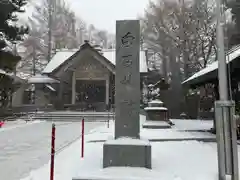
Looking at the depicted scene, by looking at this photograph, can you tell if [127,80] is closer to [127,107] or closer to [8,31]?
[127,107]

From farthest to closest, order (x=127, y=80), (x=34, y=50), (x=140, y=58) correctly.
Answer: (x=34, y=50) → (x=140, y=58) → (x=127, y=80)

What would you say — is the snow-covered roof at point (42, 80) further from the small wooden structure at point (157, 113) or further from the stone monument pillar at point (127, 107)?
the stone monument pillar at point (127, 107)

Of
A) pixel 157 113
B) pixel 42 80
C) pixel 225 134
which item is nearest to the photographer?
pixel 225 134

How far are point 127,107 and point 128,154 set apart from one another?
40.1 inches

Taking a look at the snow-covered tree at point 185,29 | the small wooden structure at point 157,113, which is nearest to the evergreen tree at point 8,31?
the small wooden structure at point 157,113

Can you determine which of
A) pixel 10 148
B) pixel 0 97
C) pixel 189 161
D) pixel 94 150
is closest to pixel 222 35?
pixel 189 161

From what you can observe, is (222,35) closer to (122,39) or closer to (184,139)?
(122,39)

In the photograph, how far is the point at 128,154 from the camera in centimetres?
497

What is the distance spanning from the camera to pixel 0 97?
2233 cm

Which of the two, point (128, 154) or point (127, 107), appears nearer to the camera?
point (128, 154)

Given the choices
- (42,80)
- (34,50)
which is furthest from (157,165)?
(34,50)

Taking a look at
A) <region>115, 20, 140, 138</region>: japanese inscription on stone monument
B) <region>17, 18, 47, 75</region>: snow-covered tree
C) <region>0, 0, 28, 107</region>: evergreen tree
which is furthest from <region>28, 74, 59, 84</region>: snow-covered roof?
<region>115, 20, 140, 138</region>: japanese inscription on stone monument

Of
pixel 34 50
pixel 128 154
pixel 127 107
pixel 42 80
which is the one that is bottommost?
pixel 128 154

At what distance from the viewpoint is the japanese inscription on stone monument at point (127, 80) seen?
17.7ft
